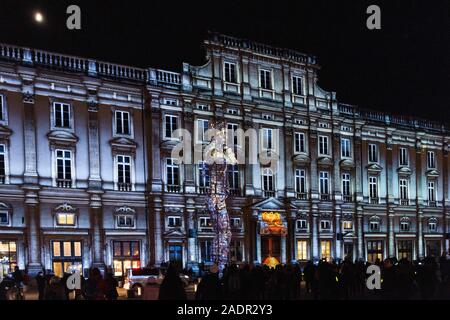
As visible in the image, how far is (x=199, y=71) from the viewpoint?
125ft

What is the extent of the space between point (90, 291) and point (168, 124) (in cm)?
2321

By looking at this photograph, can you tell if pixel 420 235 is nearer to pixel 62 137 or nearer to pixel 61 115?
pixel 62 137

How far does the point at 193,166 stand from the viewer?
37.1 metres

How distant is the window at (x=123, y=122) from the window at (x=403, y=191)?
79.9 ft

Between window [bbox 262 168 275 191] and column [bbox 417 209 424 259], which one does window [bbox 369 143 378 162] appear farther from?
window [bbox 262 168 275 191]

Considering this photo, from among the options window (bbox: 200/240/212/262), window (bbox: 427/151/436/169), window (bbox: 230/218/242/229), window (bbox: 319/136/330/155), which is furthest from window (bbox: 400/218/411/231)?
window (bbox: 200/240/212/262)

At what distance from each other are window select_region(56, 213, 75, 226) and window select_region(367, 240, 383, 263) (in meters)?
23.7

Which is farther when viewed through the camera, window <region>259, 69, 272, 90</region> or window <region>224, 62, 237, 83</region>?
window <region>259, 69, 272, 90</region>

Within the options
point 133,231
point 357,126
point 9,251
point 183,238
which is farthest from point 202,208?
point 357,126

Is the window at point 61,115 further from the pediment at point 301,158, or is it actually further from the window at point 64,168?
the pediment at point 301,158

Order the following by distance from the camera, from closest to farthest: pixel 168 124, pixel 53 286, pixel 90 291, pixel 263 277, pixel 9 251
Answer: pixel 53 286 < pixel 90 291 < pixel 263 277 < pixel 9 251 < pixel 168 124

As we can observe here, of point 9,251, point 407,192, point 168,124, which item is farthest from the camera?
point 407,192

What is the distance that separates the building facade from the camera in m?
31.6
